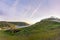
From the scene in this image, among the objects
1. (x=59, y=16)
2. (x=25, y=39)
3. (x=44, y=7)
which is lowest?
(x=25, y=39)

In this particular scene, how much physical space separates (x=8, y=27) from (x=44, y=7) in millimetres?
488

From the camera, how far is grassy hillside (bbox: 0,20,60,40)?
4.72ft

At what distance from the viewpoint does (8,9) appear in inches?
63.8

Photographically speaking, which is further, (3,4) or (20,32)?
(3,4)

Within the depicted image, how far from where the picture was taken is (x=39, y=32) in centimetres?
147

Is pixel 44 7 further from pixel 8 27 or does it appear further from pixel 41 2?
pixel 8 27

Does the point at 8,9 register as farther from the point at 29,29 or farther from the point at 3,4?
the point at 29,29

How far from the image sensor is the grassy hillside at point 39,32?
144 centimetres

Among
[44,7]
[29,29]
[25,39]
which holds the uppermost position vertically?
[44,7]

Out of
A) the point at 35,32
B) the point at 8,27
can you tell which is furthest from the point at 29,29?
the point at 8,27

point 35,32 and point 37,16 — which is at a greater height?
point 37,16

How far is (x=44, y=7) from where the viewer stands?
1.60m

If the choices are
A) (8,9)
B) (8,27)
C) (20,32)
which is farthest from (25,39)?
(8,9)

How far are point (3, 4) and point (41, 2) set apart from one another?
0.46m
